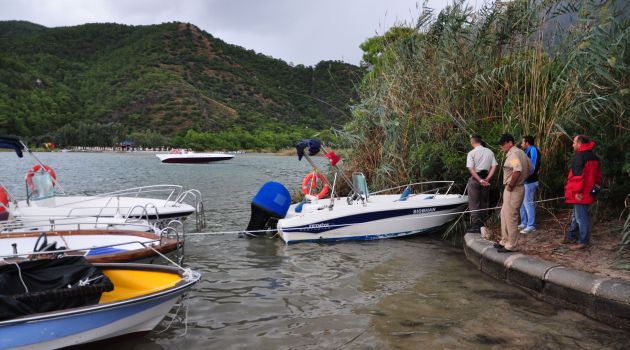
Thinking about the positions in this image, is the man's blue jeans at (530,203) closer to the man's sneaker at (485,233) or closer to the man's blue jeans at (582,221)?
the man's sneaker at (485,233)

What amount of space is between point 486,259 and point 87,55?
496 feet

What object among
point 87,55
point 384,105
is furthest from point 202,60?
point 384,105

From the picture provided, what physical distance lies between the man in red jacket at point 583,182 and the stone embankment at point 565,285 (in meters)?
1.00

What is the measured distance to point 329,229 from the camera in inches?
396

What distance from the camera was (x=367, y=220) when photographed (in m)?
10.1

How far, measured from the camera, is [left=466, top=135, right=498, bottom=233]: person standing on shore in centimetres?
868

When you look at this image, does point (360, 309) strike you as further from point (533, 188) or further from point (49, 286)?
point (533, 188)

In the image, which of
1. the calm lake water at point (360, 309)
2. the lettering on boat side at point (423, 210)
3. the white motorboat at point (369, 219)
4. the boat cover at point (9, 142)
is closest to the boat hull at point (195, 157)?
the boat cover at point (9, 142)

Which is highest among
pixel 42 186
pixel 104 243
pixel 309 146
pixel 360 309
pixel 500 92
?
pixel 500 92

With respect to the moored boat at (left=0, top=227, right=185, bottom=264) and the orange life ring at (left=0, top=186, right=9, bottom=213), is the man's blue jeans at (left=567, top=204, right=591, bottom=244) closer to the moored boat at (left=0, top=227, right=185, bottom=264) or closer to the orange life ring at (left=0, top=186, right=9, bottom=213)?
the moored boat at (left=0, top=227, right=185, bottom=264)

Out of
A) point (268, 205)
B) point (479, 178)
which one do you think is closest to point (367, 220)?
point (268, 205)

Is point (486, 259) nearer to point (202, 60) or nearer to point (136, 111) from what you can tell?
point (136, 111)

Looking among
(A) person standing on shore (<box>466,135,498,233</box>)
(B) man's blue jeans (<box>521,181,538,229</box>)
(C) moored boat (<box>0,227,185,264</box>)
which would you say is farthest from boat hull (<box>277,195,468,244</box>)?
(C) moored boat (<box>0,227,185,264</box>)

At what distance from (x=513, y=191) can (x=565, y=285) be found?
176 centimetres
